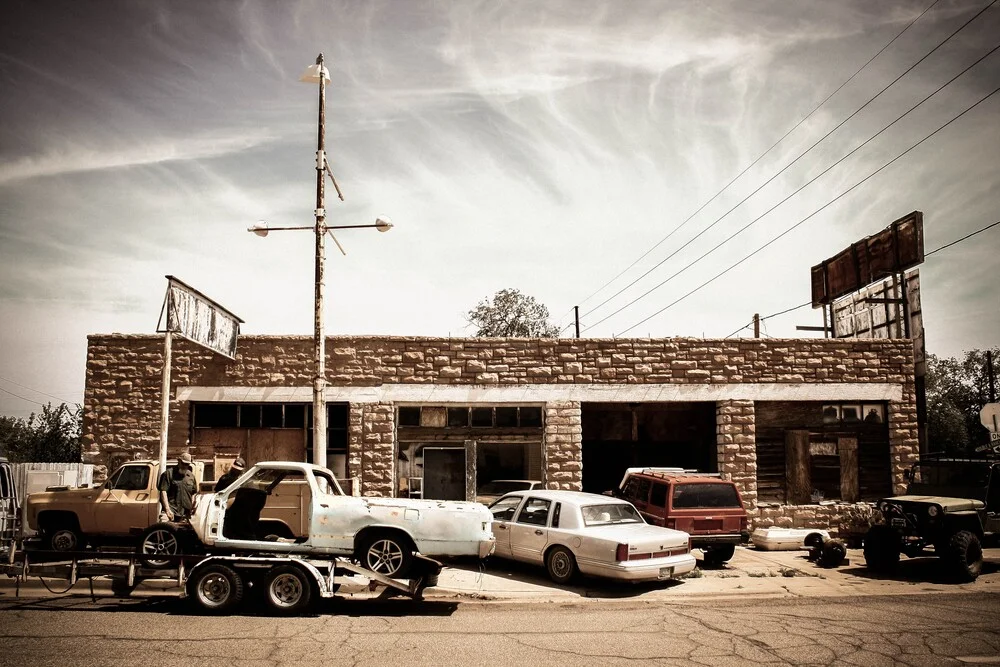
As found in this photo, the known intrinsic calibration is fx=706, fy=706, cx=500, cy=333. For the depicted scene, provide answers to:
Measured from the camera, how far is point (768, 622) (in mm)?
9016

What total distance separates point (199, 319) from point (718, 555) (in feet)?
36.3

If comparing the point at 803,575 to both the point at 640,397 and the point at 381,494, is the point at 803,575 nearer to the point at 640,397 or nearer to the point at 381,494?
the point at 640,397

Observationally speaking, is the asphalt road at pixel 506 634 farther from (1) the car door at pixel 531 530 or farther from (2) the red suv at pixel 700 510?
(2) the red suv at pixel 700 510

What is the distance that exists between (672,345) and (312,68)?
10.2m

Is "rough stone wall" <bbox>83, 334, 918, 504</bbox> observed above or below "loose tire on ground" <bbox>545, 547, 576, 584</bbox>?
above

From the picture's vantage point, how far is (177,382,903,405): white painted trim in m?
16.2

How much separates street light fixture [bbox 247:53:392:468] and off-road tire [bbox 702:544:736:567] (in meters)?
7.33

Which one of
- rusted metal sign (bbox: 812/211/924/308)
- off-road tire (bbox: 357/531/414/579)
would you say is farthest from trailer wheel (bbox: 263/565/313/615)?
rusted metal sign (bbox: 812/211/924/308)

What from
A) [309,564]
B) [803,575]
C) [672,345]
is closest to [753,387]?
[672,345]

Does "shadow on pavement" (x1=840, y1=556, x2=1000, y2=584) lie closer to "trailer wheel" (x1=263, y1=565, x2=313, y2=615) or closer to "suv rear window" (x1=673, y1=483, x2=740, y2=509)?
"suv rear window" (x1=673, y1=483, x2=740, y2=509)

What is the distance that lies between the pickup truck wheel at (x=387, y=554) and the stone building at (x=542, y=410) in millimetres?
6634

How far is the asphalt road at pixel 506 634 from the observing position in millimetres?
7129

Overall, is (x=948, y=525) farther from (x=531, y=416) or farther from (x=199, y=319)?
(x=199, y=319)

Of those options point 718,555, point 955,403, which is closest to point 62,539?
point 718,555
